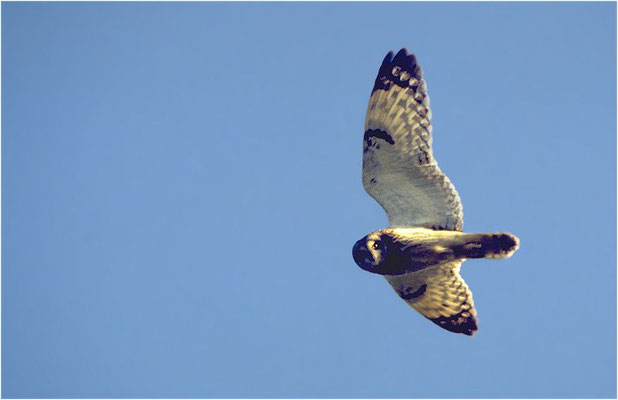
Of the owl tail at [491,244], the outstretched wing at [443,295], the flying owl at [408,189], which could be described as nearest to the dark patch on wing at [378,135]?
the flying owl at [408,189]

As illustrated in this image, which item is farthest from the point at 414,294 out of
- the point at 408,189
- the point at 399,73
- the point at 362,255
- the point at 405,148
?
the point at 399,73

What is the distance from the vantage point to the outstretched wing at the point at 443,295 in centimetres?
934

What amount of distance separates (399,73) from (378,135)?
0.64 metres

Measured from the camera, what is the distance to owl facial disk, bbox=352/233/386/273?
342 inches

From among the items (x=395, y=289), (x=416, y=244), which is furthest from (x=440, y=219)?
(x=395, y=289)

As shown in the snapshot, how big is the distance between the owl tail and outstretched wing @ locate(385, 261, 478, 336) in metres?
0.76

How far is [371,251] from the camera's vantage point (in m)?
8.68

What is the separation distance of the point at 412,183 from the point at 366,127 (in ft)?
2.33

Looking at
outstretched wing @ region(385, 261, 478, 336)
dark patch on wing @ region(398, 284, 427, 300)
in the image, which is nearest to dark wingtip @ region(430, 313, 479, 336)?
outstretched wing @ region(385, 261, 478, 336)

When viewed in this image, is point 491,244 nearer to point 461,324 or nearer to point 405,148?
point 405,148

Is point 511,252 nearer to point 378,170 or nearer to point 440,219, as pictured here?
point 440,219

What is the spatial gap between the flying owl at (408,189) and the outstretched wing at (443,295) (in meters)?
0.46

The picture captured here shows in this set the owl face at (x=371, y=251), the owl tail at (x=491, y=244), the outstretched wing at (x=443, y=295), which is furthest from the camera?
the outstretched wing at (x=443, y=295)

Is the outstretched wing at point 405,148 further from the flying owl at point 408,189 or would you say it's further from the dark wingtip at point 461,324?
the dark wingtip at point 461,324
